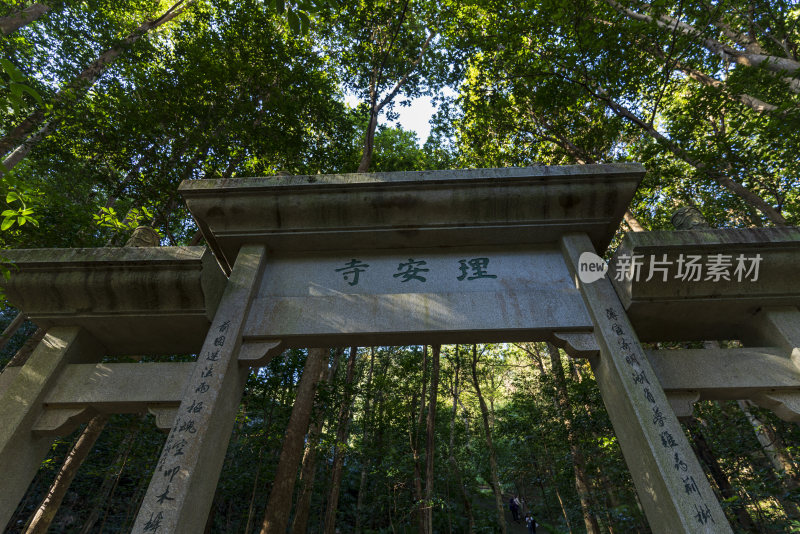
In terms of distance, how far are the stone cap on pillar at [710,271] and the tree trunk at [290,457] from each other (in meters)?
4.61

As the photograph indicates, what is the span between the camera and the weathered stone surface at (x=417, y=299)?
9.52 feet

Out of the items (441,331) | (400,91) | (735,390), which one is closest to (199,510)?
(441,331)

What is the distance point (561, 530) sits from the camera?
12586mm

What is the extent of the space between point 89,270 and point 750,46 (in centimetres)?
1111

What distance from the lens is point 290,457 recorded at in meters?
5.27

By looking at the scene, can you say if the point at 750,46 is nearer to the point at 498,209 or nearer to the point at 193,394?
the point at 498,209

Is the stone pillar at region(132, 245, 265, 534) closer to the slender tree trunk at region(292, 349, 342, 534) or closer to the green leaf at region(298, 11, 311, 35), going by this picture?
the green leaf at region(298, 11, 311, 35)

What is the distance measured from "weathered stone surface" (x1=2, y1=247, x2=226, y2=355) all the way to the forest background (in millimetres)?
2540

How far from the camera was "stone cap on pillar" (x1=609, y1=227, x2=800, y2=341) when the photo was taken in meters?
2.88

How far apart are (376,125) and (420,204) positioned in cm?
578

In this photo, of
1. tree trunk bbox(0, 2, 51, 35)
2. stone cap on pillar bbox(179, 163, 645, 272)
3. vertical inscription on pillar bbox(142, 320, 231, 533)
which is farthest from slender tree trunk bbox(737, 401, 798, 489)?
tree trunk bbox(0, 2, 51, 35)

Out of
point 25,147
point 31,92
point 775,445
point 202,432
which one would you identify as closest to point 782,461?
point 775,445

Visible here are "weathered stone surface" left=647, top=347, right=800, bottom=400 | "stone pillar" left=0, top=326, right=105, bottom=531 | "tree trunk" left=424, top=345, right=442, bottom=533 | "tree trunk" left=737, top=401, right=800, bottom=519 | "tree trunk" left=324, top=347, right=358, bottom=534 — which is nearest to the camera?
"stone pillar" left=0, top=326, right=105, bottom=531

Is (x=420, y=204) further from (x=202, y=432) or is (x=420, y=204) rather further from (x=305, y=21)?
(x=202, y=432)
